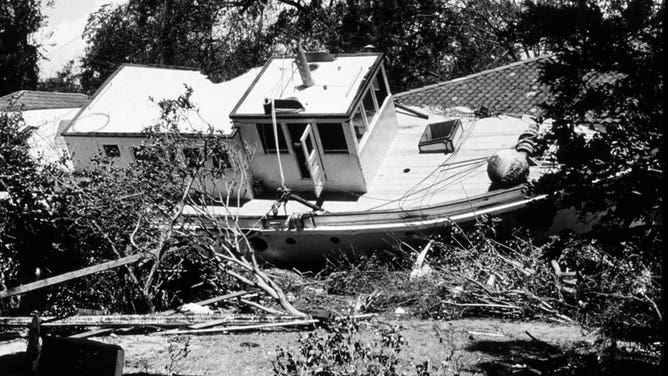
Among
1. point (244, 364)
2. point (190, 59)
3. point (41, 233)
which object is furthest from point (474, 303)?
point (190, 59)

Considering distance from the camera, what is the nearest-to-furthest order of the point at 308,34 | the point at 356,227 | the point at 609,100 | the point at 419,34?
1. the point at 609,100
2. the point at 356,227
3. the point at 419,34
4. the point at 308,34

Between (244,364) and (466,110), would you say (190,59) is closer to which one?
(466,110)

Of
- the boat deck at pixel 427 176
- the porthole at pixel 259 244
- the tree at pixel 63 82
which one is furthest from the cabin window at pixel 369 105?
the tree at pixel 63 82

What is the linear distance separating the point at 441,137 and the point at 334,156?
2386mm

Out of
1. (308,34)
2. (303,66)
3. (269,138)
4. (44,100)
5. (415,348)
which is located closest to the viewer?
(415,348)

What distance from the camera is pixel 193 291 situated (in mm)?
12016

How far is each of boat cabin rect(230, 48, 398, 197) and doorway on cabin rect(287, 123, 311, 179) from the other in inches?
0.7

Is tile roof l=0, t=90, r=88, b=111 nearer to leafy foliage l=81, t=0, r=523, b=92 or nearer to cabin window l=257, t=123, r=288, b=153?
leafy foliage l=81, t=0, r=523, b=92

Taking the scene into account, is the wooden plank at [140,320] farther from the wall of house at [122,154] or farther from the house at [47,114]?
the house at [47,114]

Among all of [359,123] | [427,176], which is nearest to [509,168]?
[427,176]

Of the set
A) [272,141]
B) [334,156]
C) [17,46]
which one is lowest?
[334,156]

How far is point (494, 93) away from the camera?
17.0 m

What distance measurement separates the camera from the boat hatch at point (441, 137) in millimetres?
14617

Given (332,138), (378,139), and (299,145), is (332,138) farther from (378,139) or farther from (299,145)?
(378,139)
